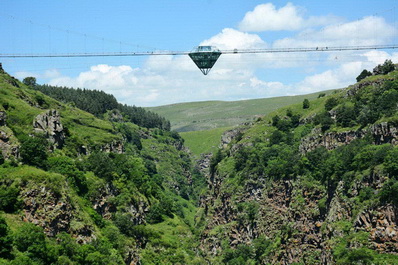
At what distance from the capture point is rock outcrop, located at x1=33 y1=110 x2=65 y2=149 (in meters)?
110

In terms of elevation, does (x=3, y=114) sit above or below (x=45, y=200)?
above

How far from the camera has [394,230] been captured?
8856 centimetres

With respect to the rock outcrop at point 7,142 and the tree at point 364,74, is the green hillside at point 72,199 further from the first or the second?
the tree at point 364,74

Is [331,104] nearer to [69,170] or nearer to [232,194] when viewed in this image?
[232,194]

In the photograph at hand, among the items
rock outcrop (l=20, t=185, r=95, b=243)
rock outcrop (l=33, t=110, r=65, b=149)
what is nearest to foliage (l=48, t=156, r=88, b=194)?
rock outcrop (l=33, t=110, r=65, b=149)

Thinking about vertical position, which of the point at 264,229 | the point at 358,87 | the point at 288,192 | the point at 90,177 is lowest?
the point at 264,229

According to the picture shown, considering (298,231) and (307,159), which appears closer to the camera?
(298,231)

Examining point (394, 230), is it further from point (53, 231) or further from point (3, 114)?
point (3, 114)

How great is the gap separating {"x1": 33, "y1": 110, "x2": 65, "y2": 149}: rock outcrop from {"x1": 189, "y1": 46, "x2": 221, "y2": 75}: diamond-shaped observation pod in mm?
43163

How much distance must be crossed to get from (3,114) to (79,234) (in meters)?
26.4

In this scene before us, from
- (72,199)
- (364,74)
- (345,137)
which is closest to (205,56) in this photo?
(72,199)

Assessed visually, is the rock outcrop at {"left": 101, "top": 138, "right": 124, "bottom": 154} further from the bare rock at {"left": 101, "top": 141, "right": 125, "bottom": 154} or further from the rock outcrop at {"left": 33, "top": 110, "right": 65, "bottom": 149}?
the rock outcrop at {"left": 33, "top": 110, "right": 65, "bottom": 149}

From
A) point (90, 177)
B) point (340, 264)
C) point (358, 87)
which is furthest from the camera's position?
point (358, 87)

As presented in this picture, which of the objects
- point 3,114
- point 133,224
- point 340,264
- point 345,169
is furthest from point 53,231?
point 345,169
